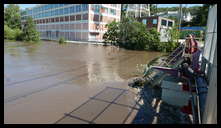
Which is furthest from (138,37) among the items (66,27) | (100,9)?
(66,27)

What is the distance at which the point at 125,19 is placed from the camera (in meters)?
21.6

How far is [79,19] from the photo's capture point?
35375mm

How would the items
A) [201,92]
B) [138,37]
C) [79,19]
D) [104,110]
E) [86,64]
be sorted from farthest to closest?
1. [79,19]
2. [138,37]
3. [86,64]
4. [201,92]
5. [104,110]

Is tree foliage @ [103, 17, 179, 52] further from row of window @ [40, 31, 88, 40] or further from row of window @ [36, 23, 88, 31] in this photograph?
row of window @ [40, 31, 88, 40]

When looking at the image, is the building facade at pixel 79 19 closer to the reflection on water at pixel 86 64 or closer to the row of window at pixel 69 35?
the row of window at pixel 69 35

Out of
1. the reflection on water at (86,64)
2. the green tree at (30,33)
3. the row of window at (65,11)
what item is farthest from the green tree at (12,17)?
the reflection on water at (86,64)

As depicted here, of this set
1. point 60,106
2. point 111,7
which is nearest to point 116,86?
point 60,106

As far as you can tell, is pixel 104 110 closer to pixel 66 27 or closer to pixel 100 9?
pixel 100 9

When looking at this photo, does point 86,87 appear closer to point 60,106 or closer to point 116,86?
point 116,86

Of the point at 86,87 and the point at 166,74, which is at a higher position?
the point at 166,74

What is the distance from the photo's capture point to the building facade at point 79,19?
33719mm

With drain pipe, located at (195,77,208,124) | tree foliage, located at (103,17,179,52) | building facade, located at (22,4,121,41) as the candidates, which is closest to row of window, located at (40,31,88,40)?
building facade, located at (22,4,121,41)
